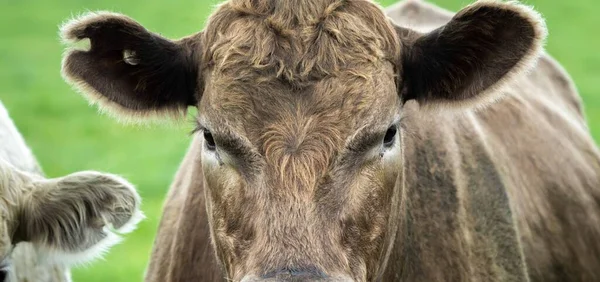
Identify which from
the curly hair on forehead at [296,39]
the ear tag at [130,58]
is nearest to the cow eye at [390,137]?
the curly hair on forehead at [296,39]

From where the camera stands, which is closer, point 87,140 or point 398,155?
→ point 398,155

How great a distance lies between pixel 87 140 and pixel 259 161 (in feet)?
44.2

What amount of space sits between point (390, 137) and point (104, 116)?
592 inches

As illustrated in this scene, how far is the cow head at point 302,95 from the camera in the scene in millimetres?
5023

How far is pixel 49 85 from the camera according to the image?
21.6 m

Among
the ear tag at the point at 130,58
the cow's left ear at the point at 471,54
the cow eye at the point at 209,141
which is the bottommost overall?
the cow's left ear at the point at 471,54

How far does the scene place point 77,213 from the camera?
625 centimetres

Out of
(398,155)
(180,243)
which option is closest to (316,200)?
(398,155)

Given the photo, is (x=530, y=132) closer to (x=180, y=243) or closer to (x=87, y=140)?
(x=180, y=243)

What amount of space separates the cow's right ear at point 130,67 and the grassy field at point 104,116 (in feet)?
20.3

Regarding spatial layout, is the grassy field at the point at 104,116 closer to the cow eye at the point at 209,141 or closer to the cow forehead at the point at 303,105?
the cow eye at the point at 209,141

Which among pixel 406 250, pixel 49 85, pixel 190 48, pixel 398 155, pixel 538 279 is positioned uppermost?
pixel 49 85

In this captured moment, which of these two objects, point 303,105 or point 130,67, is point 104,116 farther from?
point 303,105

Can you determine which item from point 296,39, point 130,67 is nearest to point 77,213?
point 130,67
